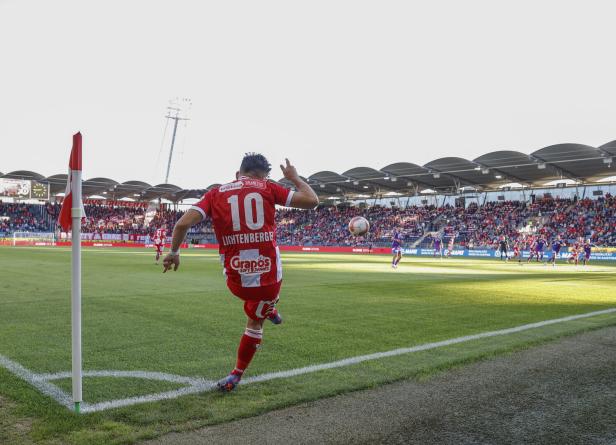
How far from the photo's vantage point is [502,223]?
5250cm

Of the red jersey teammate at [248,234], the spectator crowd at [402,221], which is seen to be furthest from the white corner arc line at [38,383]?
the spectator crowd at [402,221]

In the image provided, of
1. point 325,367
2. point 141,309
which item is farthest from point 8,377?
point 141,309

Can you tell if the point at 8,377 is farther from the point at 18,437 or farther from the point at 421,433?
the point at 421,433

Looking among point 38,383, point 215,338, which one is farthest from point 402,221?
point 38,383

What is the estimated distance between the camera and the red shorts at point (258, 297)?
460 cm

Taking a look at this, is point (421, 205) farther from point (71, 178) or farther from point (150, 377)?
point (71, 178)

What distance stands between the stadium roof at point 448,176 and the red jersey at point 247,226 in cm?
4049

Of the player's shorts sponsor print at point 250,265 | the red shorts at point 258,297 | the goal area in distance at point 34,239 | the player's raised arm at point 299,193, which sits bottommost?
the goal area in distance at point 34,239

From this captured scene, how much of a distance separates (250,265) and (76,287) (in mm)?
1441

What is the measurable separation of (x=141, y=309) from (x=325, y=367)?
16.8ft

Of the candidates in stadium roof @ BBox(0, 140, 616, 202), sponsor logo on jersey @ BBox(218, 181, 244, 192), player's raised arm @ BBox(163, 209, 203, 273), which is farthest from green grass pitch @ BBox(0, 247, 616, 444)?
stadium roof @ BBox(0, 140, 616, 202)

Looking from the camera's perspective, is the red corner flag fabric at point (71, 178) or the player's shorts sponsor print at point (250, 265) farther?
the player's shorts sponsor print at point (250, 265)

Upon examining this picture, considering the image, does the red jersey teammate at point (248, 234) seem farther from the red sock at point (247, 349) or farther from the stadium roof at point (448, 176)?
the stadium roof at point (448, 176)

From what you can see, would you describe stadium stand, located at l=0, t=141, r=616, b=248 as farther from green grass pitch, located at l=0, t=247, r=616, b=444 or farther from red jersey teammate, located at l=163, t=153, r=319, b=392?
red jersey teammate, located at l=163, t=153, r=319, b=392
